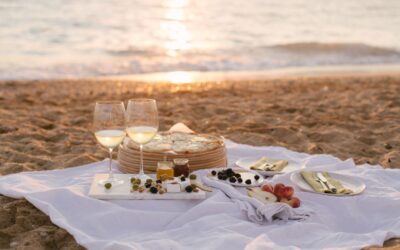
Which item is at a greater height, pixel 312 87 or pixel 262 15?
pixel 262 15

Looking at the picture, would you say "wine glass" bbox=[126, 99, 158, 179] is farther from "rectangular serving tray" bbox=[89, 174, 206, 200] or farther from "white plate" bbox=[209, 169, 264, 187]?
"white plate" bbox=[209, 169, 264, 187]

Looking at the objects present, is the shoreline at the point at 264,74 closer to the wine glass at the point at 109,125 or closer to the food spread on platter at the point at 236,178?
the food spread on platter at the point at 236,178

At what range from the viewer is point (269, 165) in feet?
12.9

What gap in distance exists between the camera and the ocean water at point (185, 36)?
1380 cm

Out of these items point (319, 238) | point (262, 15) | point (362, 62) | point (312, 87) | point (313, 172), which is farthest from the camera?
point (262, 15)

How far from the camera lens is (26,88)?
1048 centimetres

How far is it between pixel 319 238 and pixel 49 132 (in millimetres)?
4155

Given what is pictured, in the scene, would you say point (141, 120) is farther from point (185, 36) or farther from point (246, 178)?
point (185, 36)

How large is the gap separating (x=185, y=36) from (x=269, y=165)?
49.5 feet

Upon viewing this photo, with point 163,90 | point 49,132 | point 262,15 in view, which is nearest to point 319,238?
point 49,132

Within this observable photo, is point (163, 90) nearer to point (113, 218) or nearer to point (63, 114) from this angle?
point (63, 114)

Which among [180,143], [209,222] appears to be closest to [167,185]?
[209,222]

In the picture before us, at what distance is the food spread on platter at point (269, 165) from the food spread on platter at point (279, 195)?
457 mm

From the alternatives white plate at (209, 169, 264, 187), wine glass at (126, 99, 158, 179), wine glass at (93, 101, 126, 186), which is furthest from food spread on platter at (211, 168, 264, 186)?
wine glass at (93, 101, 126, 186)
